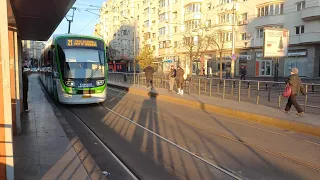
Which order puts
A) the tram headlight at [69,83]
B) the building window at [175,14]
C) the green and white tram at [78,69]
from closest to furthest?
the tram headlight at [69,83], the green and white tram at [78,69], the building window at [175,14]

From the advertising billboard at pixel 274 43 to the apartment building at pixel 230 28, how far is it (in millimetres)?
16372

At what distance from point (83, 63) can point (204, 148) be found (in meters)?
9.09

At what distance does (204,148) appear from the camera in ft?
23.5

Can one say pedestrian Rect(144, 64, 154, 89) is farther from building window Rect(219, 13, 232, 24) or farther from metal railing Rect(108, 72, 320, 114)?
building window Rect(219, 13, 232, 24)

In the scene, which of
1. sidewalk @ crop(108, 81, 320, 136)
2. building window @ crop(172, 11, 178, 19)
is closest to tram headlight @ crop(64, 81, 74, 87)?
Result: sidewalk @ crop(108, 81, 320, 136)

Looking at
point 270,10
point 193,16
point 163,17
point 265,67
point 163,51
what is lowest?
point 265,67

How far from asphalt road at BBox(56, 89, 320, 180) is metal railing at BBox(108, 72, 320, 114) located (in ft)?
9.92

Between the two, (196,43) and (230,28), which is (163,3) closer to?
(196,43)

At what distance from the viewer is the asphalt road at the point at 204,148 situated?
18.5 ft

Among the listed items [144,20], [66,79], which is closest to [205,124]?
[66,79]

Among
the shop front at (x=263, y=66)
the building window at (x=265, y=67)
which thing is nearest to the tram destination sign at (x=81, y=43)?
the shop front at (x=263, y=66)

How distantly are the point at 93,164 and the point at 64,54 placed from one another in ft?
31.2

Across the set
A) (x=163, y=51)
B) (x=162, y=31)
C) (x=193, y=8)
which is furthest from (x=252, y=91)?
(x=162, y=31)

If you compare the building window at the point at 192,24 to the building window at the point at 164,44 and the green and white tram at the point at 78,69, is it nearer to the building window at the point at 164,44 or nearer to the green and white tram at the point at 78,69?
the building window at the point at 164,44
